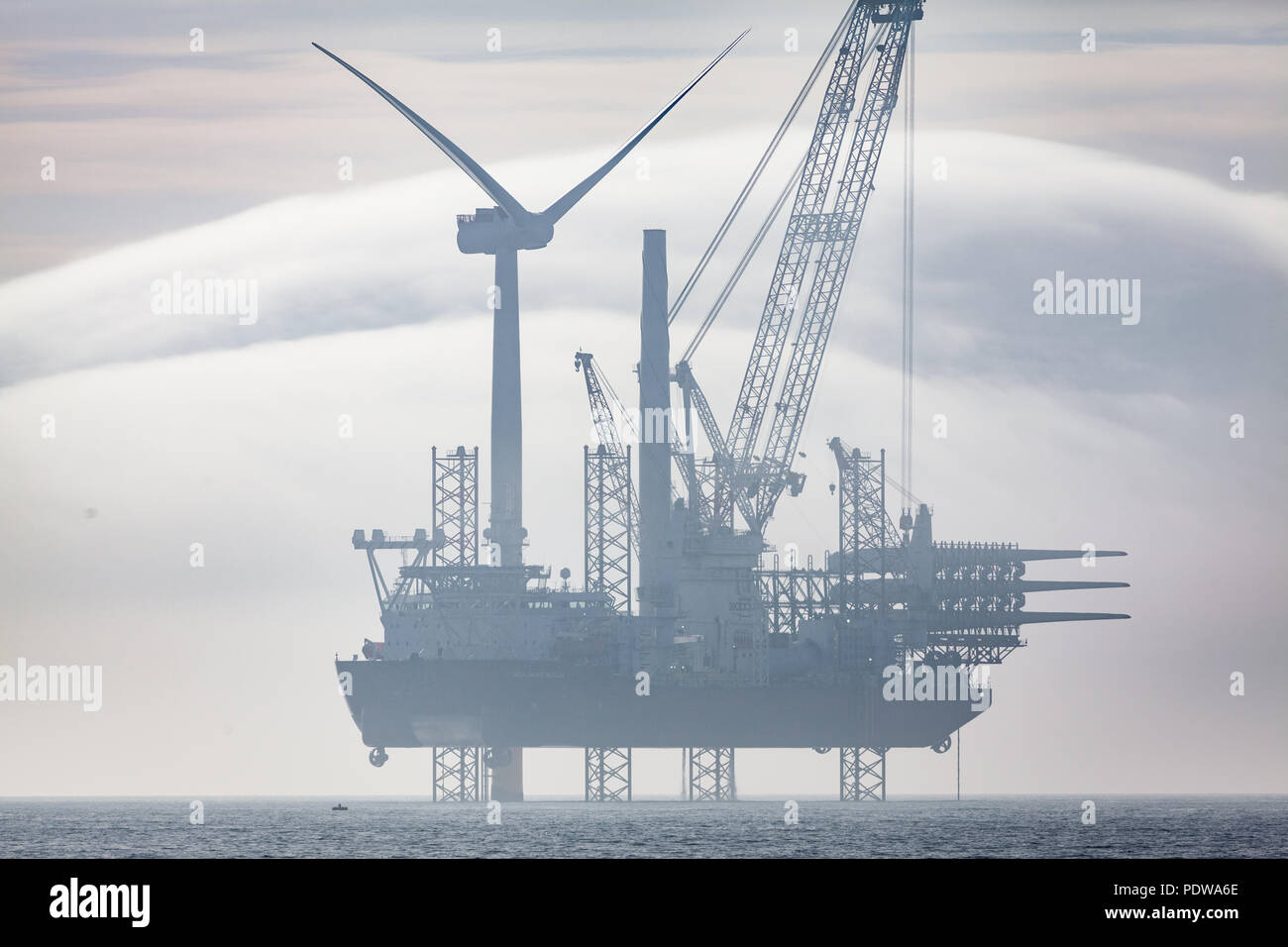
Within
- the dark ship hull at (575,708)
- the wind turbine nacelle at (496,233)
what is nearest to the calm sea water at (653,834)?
the dark ship hull at (575,708)

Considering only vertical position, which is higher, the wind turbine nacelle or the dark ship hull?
the wind turbine nacelle

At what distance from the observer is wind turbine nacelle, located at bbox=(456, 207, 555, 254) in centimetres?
17725

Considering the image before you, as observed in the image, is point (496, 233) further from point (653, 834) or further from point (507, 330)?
point (653, 834)

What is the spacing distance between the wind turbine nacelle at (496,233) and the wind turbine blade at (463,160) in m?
0.99

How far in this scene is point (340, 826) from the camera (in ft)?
449

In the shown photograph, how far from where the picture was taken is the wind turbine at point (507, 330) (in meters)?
176

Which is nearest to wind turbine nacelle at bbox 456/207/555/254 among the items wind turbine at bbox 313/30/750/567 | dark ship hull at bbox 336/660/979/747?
wind turbine at bbox 313/30/750/567

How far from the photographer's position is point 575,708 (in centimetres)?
17825

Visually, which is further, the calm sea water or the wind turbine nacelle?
the wind turbine nacelle

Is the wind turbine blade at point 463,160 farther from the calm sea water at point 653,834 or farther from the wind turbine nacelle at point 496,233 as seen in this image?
the calm sea water at point 653,834

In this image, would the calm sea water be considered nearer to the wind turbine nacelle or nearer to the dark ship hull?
the dark ship hull

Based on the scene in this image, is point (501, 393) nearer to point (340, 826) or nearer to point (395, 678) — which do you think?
point (395, 678)
